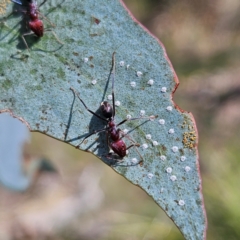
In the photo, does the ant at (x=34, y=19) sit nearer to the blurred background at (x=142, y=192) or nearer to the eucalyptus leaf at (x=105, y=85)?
the eucalyptus leaf at (x=105, y=85)

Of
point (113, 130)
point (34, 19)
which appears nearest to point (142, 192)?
point (113, 130)

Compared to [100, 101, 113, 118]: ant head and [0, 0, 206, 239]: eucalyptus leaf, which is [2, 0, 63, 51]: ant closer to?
[0, 0, 206, 239]: eucalyptus leaf

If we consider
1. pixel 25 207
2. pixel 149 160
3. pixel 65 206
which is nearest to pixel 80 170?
pixel 65 206

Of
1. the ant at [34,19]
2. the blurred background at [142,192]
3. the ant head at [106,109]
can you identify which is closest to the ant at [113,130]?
the ant head at [106,109]

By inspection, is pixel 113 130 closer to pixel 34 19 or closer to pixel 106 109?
pixel 106 109

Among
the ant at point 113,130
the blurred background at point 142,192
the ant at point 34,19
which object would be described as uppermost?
the blurred background at point 142,192
